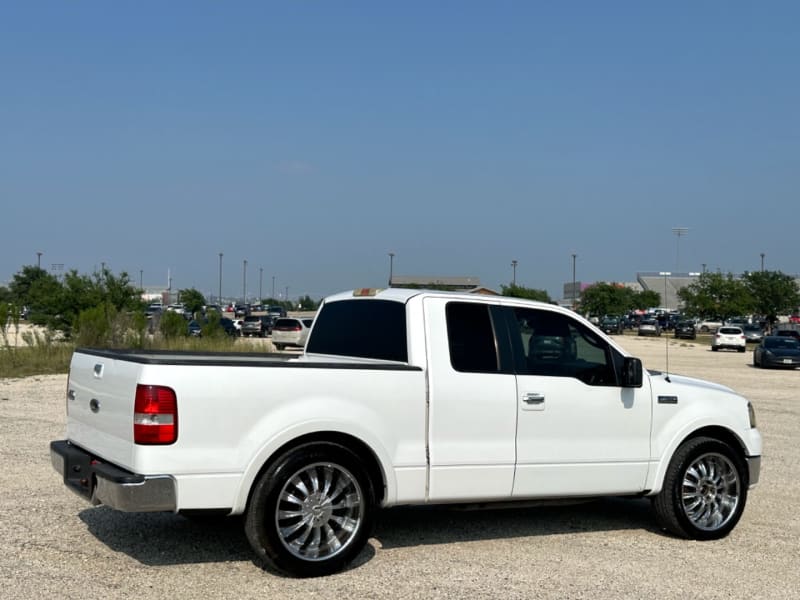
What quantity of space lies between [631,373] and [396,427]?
6.85 feet

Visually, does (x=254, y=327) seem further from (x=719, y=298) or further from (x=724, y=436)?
(x=724, y=436)

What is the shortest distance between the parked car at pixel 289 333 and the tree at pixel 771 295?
65.5 m

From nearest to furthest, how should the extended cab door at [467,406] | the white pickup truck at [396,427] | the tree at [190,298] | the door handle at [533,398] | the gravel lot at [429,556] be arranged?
the white pickup truck at [396,427] → the gravel lot at [429,556] → the extended cab door at [467,406] → the door handle at [533,398] → the tree at [190,298]

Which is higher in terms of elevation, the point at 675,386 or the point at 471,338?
the point at 471,338

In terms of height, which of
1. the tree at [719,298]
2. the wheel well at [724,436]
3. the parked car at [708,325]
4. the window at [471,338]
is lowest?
the wheel well at [724,436]

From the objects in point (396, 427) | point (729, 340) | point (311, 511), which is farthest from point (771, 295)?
point (311, 511)

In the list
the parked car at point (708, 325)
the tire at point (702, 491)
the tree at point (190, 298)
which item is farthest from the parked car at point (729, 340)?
the tree at point (190, 298)

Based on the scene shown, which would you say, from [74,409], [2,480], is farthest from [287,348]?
[74,409]

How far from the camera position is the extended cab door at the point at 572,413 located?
6.98m

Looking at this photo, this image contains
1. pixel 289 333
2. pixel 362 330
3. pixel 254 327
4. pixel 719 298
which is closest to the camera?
pixel 362 330

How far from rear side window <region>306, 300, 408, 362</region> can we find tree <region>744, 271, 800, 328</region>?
92.0 metres

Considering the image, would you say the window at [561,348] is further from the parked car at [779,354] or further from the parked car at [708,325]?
the parked car at [708,325]

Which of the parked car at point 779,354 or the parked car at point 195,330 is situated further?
the parked car at point 779,354

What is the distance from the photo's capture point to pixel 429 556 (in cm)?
684
